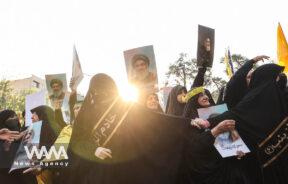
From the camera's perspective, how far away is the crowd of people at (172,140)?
3.62 meters

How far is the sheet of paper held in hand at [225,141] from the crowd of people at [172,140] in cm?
5

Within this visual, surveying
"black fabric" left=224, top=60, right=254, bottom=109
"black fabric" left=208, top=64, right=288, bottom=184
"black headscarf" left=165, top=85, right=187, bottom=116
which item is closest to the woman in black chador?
"black fabric" left=208, top=64, right=288, bottom=184

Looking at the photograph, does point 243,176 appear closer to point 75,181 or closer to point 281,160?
point 281,160

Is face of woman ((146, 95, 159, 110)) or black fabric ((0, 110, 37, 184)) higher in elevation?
face of woman ((146, 95, 159, 110))

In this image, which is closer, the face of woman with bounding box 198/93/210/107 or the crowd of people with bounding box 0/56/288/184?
the crowd of people with bounding box 0/56/288/184

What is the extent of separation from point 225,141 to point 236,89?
0.76m

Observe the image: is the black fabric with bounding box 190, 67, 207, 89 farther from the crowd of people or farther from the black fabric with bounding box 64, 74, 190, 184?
the black fabric with bounding box 64, 74, 190, 184

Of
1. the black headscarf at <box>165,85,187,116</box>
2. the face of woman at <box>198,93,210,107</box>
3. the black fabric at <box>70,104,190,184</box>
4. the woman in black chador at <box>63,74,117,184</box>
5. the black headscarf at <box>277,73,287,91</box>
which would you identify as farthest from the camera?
the black headscarf at <box>165,85,187,116</box>

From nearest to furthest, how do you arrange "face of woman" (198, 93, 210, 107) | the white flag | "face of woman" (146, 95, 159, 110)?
"face of woman" (198, 93, 210, 107)
"face of woman" (146, 95, 159, 110)
the white flag

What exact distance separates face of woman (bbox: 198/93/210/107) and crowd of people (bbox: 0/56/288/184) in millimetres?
149

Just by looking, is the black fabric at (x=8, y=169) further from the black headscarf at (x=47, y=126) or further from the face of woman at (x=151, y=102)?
the face of woman at (x=151, y=102)

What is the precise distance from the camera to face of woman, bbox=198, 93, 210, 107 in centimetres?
414
